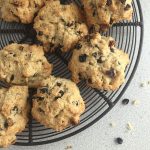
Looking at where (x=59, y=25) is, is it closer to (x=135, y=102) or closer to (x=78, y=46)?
(x=78, y=46)

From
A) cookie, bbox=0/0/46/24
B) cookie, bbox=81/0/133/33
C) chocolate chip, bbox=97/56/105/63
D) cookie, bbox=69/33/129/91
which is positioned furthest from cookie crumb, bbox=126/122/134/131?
cookie, bbox=0/0/46/24

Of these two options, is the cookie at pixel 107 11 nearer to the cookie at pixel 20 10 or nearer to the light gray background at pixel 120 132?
the cookie at pixel 20 10

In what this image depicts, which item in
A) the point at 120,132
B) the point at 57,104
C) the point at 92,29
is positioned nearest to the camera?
the point at 57,104

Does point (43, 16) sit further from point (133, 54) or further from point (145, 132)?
point (145, 132)

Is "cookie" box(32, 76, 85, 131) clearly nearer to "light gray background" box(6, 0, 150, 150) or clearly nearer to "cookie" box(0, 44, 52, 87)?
"cookie" box(0, 44, 52, 87)

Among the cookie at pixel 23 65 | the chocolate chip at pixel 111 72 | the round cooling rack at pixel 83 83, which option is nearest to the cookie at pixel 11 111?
the cookie at pixel 23 65

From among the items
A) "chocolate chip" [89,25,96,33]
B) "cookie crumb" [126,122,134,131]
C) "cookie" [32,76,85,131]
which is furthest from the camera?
"cookie crumb" [126,122,134,131]

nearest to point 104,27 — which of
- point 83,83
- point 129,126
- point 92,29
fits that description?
point 92,29
